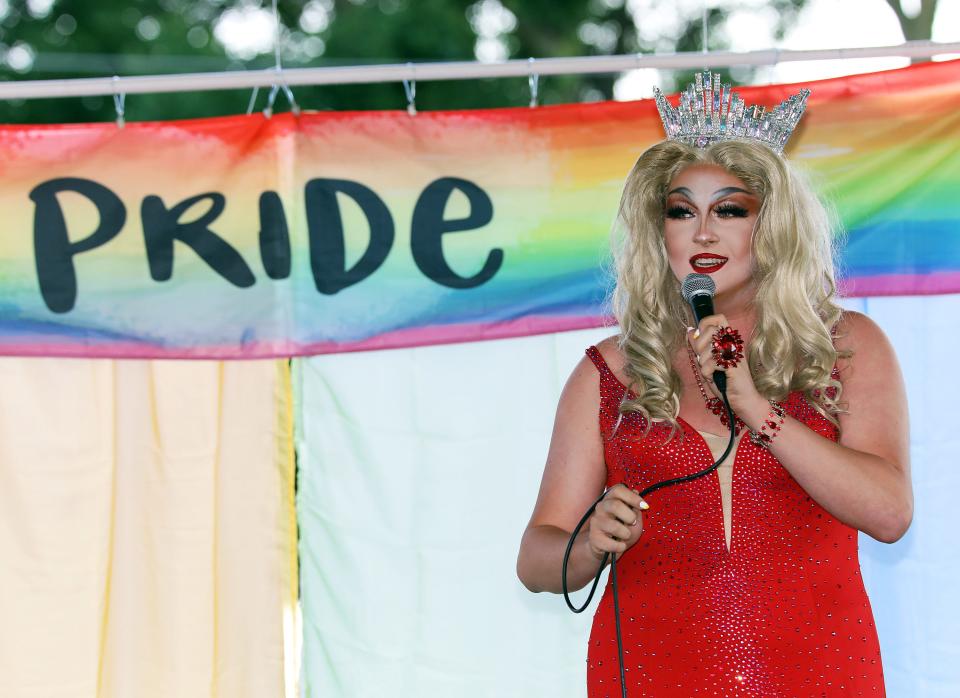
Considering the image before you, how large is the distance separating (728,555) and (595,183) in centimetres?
137

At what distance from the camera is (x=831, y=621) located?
223cm

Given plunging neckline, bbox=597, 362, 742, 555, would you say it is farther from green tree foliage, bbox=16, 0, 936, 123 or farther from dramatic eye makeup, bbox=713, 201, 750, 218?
green tree foliage, bbox=16, 0, 936, 123

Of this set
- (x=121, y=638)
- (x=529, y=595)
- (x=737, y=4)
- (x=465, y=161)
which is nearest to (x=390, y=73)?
(x=465, y=161)

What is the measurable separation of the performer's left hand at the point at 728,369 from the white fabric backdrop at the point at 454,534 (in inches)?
52.7

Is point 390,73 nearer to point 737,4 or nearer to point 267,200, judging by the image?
Result: point 267,200

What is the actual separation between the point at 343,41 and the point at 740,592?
7.82 meters

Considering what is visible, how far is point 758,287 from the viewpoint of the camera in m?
2.46

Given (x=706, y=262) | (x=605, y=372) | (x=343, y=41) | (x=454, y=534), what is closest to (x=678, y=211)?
(x=706, y=262)

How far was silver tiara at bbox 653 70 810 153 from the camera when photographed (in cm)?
254

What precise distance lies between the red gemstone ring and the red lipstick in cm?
38

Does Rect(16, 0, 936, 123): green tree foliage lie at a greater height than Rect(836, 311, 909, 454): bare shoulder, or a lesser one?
greater

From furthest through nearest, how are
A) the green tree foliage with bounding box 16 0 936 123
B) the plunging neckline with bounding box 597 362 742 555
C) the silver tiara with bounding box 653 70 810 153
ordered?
the green tree foliage with bounding box 16 0 936 123 < the silver tiara with bounding box 653 70 810 153 < the plunging neckline with bounding box 597 362 742 555

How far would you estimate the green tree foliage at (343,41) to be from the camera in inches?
365

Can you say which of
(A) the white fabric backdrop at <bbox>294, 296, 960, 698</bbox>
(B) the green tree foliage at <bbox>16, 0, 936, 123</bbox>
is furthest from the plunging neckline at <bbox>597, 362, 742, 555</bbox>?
(B) the green tree foliage at <bbox>16, 0, 936, 123</bbox>
